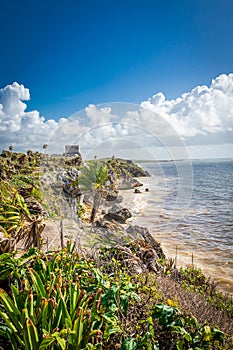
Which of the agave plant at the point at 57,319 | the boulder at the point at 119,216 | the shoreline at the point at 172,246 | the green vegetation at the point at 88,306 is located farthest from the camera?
the boulder at the point at 119,216

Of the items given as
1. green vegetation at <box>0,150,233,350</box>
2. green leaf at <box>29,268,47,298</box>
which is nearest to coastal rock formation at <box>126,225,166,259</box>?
green vegetation at <box>0,150,233,350</box>

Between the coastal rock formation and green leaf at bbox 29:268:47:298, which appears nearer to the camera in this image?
green leaf at bbox 29:268:47:298

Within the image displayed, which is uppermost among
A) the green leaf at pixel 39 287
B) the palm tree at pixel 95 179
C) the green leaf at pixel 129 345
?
the palm tree at pixel 95 179

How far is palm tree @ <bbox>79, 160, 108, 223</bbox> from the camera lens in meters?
9.07

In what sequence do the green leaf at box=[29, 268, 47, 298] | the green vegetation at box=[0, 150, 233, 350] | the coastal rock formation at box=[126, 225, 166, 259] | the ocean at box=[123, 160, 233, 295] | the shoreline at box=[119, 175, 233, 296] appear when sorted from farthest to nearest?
the ocean at box=[123, 160, 233, 295]
the shoreline at box=[119, 175, 233, 296]
the coastal rock formation at box=[126, 225, 166, 259]
the green leaf at box=[29, 268, 47, 298]
the green vegetation at box=[0, 150, 233, 350]

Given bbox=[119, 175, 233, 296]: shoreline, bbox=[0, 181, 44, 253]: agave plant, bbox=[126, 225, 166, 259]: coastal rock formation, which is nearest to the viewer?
bbox=[0, 181, 44, 253]: agave plant

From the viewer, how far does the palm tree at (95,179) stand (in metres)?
9.07

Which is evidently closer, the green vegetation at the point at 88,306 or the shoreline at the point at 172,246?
the green vegetation at the point at 88,306

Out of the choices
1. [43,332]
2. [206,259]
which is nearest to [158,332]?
[43,332]

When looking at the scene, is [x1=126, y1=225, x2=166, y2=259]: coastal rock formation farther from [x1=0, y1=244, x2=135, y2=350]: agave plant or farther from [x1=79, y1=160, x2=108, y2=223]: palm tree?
[x1=0, y1=244, x2=135, y2=350]: agave plant

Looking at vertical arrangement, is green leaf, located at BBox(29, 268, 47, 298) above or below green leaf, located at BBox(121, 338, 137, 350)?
above

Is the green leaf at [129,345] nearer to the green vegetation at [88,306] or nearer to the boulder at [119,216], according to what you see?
the green vegetation at [88,306]

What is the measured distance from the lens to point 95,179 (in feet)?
30.3

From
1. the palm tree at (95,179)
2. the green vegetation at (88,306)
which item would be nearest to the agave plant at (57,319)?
the green vegetation at (88,306)
